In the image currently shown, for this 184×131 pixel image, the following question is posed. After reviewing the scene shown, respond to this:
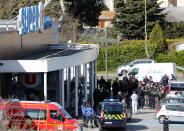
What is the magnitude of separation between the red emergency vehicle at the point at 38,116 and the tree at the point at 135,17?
46868 millimetres

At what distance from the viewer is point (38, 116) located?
68.0ft

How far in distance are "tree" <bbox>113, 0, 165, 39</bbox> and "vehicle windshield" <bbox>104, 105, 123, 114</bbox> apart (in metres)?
43.5

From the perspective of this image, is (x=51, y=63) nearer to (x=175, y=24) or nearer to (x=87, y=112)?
(x=87, y=112)

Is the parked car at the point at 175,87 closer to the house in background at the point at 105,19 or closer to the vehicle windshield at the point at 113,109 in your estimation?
the vehicle windshield at the point at 113,109

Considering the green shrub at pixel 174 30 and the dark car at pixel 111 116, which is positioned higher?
the green shrub at pixel 174 30

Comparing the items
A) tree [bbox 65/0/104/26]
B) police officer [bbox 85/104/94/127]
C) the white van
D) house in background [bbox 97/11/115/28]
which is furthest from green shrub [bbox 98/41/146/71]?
house in background [bbox 97/11/115/28]

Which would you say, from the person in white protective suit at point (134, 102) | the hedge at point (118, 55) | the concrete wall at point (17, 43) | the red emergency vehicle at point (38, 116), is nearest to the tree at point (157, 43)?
the hedge at point (118, 55)

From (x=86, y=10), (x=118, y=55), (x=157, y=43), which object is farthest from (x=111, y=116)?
(x=86, y=10)

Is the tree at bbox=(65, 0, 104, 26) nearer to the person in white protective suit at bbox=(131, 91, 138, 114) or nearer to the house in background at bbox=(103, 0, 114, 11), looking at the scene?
the person in white protective suit at bbox=(131, 91, 138, 114)

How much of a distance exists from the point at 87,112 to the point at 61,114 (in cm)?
319

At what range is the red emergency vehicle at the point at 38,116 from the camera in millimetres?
20453

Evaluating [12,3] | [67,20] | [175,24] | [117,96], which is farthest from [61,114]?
[175,24]

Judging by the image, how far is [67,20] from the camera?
6047 centimetres

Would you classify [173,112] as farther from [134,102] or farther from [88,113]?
[88,113]
